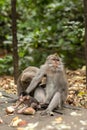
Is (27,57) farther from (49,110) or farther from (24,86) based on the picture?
(49,110)

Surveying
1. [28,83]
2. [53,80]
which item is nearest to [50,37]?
[28,83]

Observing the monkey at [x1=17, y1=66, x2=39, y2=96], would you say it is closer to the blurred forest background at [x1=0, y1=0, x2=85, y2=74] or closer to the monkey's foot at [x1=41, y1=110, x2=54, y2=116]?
the monkey's foot at [x1=41, y1=110, x2=54, y2=116]

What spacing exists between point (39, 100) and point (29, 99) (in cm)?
23

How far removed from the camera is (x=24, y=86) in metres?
7.55

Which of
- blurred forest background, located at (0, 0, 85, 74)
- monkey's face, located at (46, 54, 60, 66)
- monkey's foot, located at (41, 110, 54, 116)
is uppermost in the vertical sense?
blurred forest background, located at (0, 0, 85, 74)

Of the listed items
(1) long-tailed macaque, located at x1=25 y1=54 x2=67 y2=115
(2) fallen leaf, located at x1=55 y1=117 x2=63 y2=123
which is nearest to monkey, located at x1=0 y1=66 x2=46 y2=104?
(1) long-tailed macaque, located at x1=25 y1=54 x2=67 y2=115

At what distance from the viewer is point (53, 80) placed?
7.00 m

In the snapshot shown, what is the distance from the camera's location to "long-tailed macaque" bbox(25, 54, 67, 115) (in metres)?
6.89

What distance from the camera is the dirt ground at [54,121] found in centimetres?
576

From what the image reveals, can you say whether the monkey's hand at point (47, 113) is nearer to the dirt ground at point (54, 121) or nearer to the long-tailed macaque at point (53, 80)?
the dirt ground at point (54, 121)

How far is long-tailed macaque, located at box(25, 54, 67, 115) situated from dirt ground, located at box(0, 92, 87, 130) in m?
0.32

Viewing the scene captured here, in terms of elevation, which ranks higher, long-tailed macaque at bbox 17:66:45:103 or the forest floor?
long-tailed macaque at bbox 17:66:45:103

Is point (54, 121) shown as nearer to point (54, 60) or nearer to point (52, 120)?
point (52, 120)

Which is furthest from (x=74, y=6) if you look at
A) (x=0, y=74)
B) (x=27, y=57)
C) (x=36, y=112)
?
(x=36, y=112)
